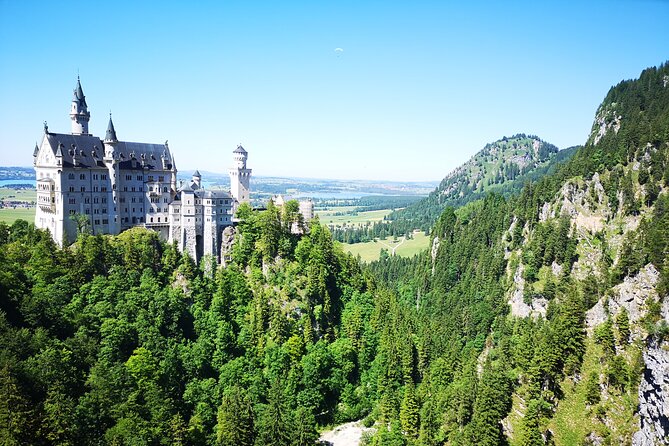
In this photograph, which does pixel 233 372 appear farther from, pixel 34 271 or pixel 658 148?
pixel 658 148

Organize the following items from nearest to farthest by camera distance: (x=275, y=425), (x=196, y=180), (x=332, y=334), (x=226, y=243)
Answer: (x=275, y=425), (x=332, y=334), (x=226, y=243), (x=196, y=180)

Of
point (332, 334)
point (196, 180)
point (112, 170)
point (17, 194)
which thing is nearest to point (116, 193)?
point (112, 170)

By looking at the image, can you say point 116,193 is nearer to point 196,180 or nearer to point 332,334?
point 196,180

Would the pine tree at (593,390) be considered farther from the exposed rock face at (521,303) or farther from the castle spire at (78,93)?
the castle spire at (78,93)

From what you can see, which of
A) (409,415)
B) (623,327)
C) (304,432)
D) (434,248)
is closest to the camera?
(304,432)

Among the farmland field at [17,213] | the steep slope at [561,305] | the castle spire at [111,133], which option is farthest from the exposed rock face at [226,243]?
the farmland field at [17,213]

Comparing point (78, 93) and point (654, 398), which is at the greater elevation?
point (78, 93)

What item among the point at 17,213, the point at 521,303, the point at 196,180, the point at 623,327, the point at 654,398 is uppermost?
the point at 196,180
